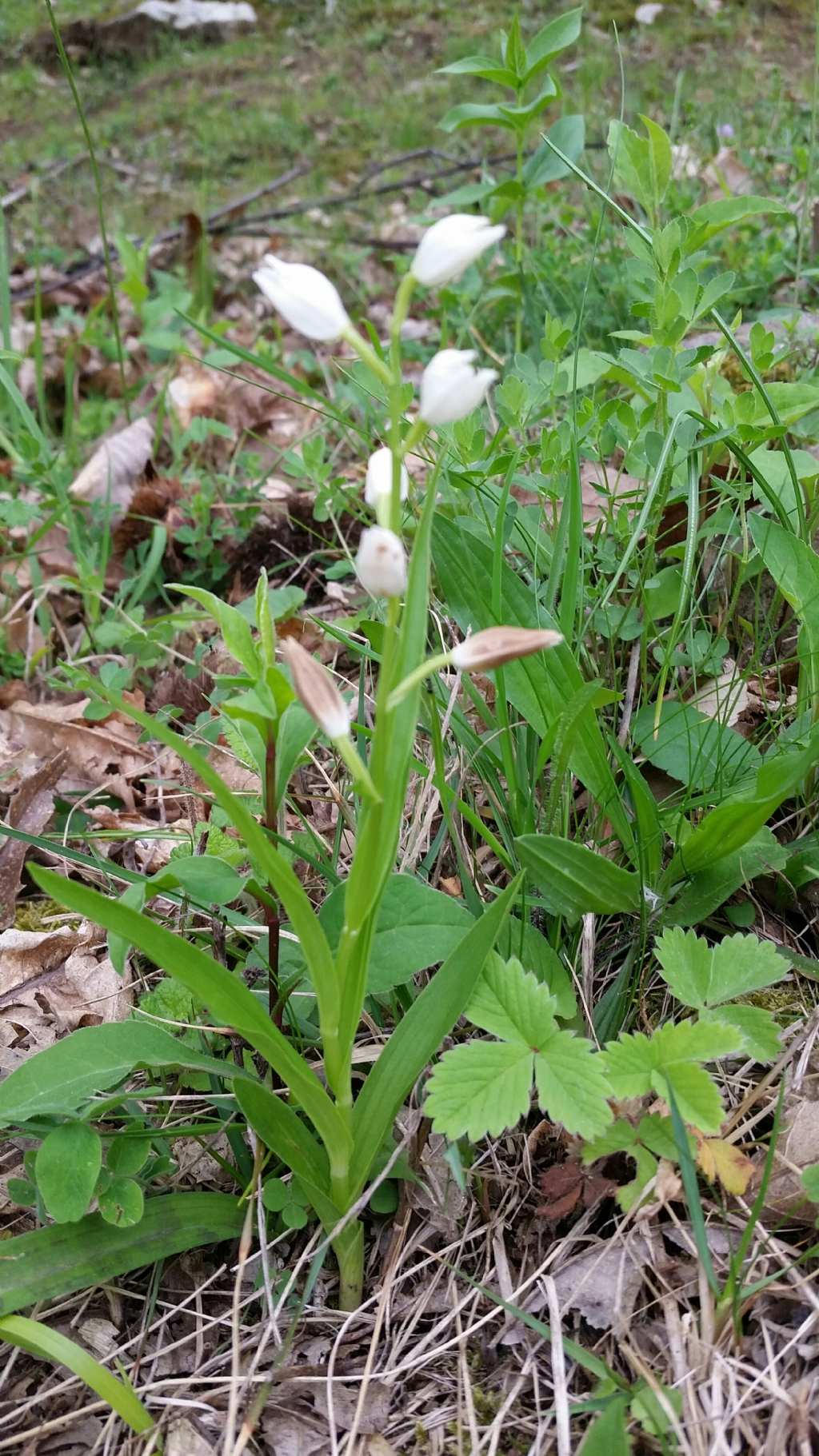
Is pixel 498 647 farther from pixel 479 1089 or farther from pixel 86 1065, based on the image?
pixel 86 1065

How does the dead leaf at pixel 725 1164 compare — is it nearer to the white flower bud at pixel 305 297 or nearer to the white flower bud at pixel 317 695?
the white flower bud at pixel 317 695

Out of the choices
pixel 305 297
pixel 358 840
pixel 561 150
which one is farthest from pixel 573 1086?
pixel 561 150

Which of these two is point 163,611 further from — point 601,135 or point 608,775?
point 601,135

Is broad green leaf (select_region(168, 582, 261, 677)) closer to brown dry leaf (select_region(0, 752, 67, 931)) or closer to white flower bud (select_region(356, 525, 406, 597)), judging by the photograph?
white flower bud (select_region(356, 525, 406, 597))

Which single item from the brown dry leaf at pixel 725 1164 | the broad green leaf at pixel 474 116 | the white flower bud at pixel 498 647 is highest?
the broad green leaf at pixel 474 116

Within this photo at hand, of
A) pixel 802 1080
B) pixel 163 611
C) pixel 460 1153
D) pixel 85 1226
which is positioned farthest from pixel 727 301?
pixel 85 1226

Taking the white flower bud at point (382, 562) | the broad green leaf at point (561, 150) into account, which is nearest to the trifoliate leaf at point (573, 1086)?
the white flower bud at point (382, 562)
